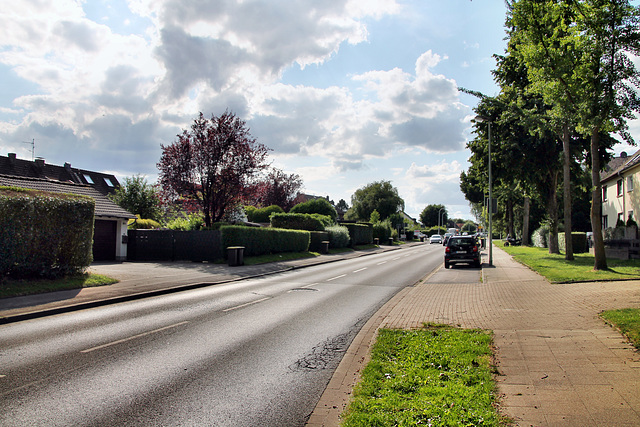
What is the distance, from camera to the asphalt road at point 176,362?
166 inches

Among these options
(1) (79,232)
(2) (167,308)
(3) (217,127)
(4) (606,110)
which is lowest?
(2) (167,308)

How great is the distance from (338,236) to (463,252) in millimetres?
17914

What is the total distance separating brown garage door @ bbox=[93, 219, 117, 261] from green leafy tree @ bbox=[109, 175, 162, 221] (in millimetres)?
15925

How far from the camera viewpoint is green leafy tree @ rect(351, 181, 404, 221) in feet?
260

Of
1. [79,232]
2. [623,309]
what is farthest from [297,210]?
[623,309]

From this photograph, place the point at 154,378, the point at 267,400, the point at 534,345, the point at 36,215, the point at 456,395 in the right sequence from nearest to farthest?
1. the point at 456,395
2. the point at 267,400
3. the point at 154,378
4. the point at 534,345
5. the point at 36,215

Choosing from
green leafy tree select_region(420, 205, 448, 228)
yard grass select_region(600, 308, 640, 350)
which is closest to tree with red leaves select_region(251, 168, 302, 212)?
yard grass select_region(600, 308, 640, 350)

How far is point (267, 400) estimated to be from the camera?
454cm

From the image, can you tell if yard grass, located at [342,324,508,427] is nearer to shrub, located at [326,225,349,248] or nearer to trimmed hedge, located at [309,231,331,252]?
trimmed hedge, located at [309,231,331,252]

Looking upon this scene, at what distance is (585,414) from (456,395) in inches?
42.8

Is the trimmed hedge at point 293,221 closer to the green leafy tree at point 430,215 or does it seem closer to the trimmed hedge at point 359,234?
the trimmed hedge at point 359,234

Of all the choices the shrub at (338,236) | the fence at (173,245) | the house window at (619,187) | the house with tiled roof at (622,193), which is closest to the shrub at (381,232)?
the shrub at (338,236)

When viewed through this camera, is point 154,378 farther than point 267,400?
Yes

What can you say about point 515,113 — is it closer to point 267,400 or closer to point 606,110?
point 606,110
